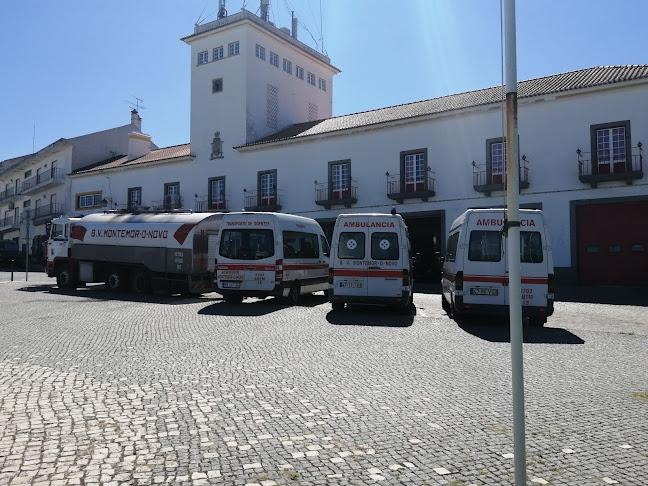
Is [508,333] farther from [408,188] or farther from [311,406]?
[408,188]

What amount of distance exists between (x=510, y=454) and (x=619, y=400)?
7.25 ft

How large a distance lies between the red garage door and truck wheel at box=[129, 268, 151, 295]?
57.4 feet

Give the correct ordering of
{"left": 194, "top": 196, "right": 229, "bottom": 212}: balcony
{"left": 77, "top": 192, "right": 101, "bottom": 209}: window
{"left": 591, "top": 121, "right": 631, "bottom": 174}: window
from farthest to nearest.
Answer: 1. {"left": 77, "top": 192, "right": 101, "bottom": 209}: window
2. {"left": 194, "top": 196, "right": 229, "bottom": 212}: balcony
3. {"left": 591, "top": 121, "right": 631, "bottom": 174}: window

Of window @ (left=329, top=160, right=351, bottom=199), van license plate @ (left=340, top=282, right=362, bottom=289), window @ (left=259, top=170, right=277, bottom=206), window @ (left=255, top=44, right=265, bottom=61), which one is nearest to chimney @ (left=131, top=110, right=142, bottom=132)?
window @ (left=255, top=44, right=265, bottom=61)

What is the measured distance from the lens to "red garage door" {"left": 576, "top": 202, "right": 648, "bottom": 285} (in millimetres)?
22031

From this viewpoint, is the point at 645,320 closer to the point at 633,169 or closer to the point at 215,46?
the point at 633,169

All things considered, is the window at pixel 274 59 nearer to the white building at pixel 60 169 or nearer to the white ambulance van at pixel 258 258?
the white building at pixel 60 169

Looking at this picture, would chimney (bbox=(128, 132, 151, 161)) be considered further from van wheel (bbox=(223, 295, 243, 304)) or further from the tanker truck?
van wheel (bbox=(223, 295, 243, 304))

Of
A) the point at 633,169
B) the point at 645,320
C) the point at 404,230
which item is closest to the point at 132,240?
the point at 404,230

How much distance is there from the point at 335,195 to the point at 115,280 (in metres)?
14.2

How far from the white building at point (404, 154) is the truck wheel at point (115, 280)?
13.4 m

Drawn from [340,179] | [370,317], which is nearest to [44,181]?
[340,179]

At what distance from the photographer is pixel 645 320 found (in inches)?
509

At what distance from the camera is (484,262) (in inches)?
440
